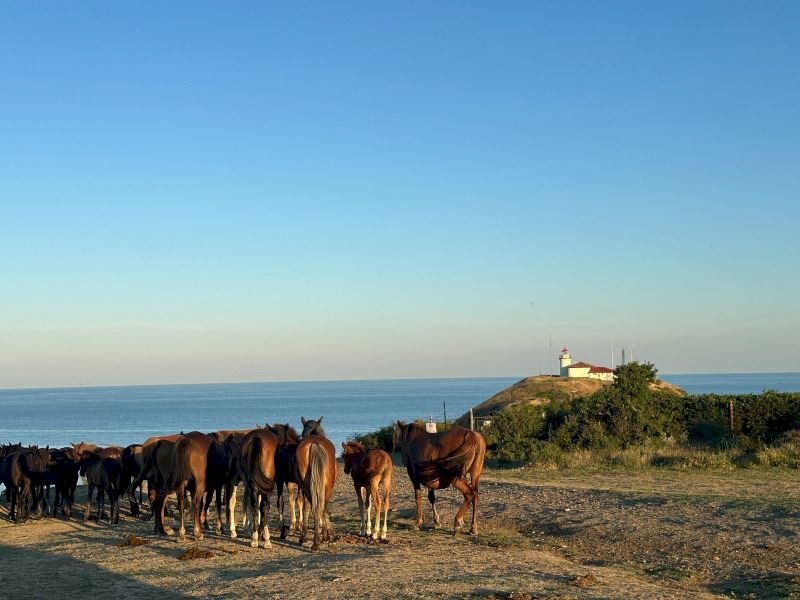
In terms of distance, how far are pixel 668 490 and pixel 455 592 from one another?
12.1m

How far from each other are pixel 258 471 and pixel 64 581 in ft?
12.5

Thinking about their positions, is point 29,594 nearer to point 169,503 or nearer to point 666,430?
point 169,503

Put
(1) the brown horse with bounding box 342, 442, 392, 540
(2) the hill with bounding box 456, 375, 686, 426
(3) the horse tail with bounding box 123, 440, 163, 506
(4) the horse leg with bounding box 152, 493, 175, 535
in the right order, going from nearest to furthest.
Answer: (1) the brown horse with bounding box 342, 442, 392, 540
(4) the horse leg with bounding box 152, 493, 175, 535
(3) the horse tail with bounding box 123, 440, 163, 506
(2) the hill with bounding box 456, 375, 686, 426

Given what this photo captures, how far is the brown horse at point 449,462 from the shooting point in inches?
639

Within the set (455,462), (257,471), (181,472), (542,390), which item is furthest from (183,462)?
(542,390)

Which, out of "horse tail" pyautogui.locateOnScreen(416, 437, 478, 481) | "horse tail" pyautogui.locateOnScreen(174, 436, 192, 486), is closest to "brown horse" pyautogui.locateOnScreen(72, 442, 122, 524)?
"horse tail" pyautogui.locateOnScreen(174, 436, 192, 486)

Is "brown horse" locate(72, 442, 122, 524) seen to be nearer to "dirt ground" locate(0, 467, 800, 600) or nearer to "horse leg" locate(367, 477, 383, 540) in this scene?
"dirt ground" locate(0, 467, 800, 600)

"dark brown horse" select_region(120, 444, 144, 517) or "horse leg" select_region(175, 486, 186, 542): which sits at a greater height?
"dark brown horse" select_region(120, 444, 144, 517)

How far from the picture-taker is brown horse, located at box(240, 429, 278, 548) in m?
15.4

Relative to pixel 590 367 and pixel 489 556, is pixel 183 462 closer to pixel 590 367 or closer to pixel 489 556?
pixel 489 556

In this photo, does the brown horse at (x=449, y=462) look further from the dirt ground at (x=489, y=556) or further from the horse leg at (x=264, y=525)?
the horse leg at (x=264, y=525)

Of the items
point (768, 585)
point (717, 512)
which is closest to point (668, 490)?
point (717, 512)

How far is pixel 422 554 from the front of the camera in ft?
44.8

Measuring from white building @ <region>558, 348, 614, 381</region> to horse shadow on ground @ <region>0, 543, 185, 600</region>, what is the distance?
5615 centimetres
